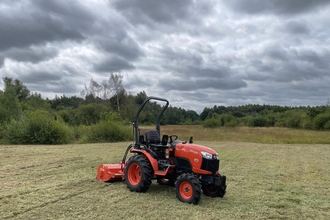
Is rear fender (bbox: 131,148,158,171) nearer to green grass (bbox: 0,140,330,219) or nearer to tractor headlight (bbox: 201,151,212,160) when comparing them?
green grass (bbox: 0,140,330,219)

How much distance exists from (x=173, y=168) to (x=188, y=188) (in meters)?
0.65

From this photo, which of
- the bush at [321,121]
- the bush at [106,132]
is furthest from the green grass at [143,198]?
the bush at [321,121]

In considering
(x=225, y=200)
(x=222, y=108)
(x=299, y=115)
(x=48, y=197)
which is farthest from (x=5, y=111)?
(x=222, y=108)

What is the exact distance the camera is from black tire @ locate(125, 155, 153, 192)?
253 inches

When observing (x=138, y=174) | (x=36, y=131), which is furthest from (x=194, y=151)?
(x=36, y=131)

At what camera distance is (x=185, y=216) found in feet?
16.8

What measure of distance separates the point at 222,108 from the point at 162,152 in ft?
235

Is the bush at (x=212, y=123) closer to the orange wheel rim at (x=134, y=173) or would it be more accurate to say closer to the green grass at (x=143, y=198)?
the green grass at (x=143, y=198)

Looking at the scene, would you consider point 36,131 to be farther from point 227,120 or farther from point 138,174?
point 227,120

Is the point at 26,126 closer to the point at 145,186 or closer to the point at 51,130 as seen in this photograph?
the point at 51,130

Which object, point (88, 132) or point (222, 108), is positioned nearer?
point (88, 132)

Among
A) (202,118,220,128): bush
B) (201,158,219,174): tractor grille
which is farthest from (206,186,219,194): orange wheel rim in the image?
(202,118,220,128): bush

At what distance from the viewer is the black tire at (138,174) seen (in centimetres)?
643

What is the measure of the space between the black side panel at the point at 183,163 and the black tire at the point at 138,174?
0.56 m
